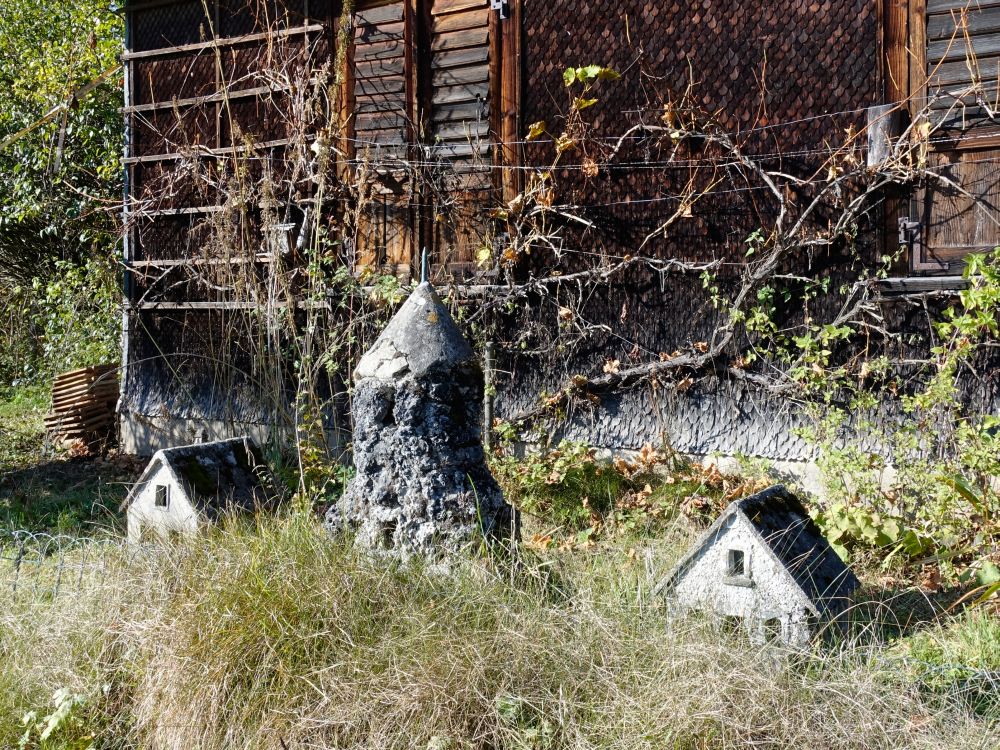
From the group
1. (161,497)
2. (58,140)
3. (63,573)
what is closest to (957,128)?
(161,497)

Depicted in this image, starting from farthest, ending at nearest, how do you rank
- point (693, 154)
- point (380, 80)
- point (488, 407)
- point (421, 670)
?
point (380, 80) → point (488, 407) → point (693, 154) → point (421, 670)

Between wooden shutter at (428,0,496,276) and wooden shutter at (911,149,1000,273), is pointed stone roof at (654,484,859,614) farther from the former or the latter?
wooden shutter at (428,0,496,276)

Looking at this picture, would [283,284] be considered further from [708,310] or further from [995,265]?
[995,265]

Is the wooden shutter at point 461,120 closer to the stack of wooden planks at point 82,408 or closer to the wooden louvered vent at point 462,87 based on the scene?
the wooden louvered vent at point 462,87

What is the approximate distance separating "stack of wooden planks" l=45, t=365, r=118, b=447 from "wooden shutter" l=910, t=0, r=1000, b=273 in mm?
6995

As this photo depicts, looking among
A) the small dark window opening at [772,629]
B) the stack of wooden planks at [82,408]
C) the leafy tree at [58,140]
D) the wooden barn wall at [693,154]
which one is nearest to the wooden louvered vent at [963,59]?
the wooden barn wall at [693,154]

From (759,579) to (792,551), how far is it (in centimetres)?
24

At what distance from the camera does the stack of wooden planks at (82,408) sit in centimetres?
897

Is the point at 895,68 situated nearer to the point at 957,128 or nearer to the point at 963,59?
the point at 963,59

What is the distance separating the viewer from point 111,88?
38.8 feet

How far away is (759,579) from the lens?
3648 mm

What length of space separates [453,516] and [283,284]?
356 centimetres

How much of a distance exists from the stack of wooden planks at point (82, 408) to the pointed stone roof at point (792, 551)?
677 centimetres

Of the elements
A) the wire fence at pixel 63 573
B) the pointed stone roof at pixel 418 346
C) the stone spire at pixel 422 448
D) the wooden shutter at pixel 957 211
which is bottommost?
the wire fence at pixel 63 573
